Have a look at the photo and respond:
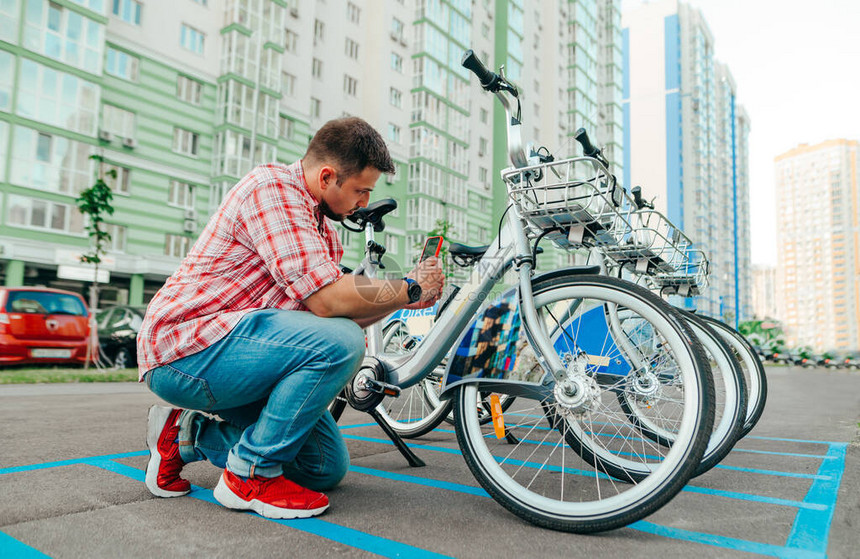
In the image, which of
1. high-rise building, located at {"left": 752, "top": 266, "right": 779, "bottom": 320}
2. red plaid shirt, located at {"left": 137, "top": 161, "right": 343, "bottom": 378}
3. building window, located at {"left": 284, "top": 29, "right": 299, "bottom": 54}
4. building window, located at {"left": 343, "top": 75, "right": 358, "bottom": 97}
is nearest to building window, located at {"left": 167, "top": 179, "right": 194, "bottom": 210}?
building window, located at {"left": 284, "top": 29, "right": 299, "bottom": 54}

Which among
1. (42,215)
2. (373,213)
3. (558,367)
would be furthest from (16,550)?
(42,215)

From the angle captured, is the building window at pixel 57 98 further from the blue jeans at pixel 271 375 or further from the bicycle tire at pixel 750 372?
the bicycle tire at pixel 750 372

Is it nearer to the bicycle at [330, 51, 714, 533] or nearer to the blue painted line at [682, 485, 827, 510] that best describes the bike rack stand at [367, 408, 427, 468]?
the bicycle at [330, 51, 714, 533]

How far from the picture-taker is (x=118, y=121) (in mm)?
19641

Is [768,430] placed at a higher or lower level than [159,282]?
lower

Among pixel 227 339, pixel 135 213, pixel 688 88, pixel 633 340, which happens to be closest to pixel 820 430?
pixel 633 340

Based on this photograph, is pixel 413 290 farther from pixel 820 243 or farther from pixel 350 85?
pixel 820 243

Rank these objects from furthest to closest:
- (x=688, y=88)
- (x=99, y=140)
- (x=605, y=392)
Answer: (x=688, y=88), (x=99, y=140), (x=605, y=392)

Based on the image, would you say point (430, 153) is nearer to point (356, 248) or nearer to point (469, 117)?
point (469, 117)

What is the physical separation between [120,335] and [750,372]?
1042cm

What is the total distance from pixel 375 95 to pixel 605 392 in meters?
27.6

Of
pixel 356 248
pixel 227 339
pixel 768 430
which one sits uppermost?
pixel 356 248

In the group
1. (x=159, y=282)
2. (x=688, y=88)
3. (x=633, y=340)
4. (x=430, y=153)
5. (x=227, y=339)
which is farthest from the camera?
(x=688, y=88)

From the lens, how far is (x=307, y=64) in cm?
2481
